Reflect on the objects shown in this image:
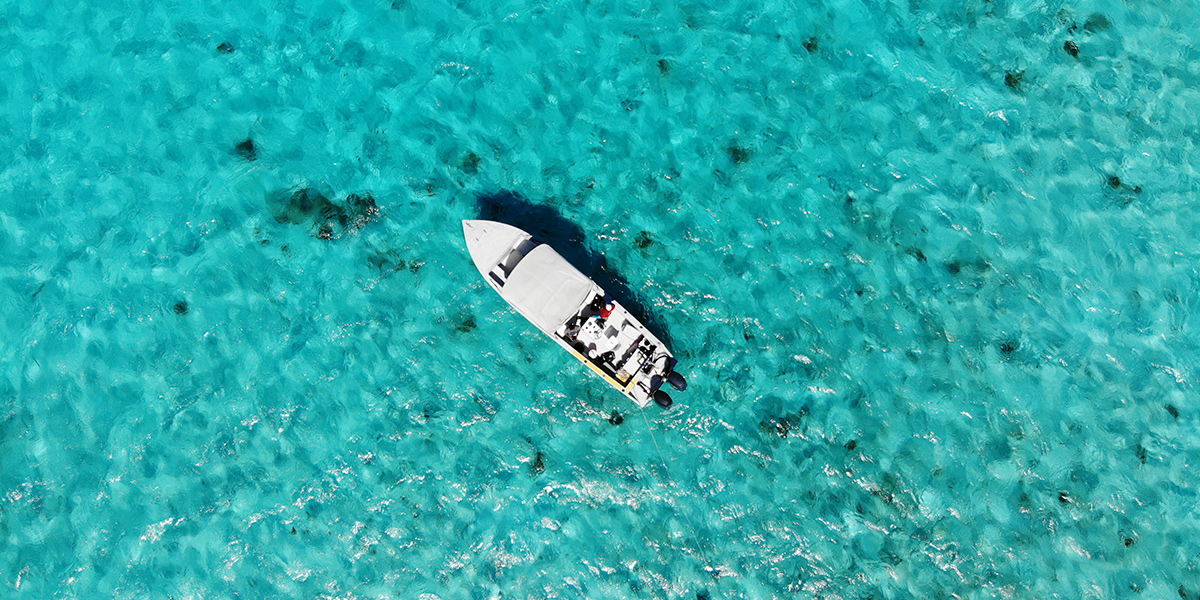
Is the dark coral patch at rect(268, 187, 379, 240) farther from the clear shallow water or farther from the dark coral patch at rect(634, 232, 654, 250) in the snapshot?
the dark coral patch at rect(634, 232, 654, 250)

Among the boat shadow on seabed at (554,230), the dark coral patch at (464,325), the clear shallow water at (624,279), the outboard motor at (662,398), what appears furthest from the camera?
the boat shadow on seabed at (554,230)

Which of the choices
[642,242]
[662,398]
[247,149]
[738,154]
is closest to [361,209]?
[247,149]

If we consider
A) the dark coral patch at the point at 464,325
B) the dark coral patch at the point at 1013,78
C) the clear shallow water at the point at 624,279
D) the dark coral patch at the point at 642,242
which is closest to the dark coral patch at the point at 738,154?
the clear shallow water at the point at 624,279

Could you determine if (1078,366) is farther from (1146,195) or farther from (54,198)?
(54,198)

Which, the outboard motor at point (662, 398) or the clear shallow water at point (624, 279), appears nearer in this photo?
the outboard motor at point (662, 398)

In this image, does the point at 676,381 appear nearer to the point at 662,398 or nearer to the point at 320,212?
the point at 662,398

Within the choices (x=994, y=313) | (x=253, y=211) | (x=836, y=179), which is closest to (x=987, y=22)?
(x=836, y=179)

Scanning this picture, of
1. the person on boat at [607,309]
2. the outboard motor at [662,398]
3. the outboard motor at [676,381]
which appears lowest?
the outboard motor at [662,398]

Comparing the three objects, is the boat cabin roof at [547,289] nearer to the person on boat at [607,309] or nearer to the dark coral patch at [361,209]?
the person on boat at [607,309]
